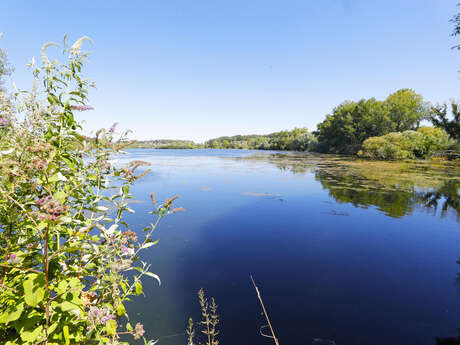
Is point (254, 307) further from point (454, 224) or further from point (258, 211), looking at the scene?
point (454, 224)

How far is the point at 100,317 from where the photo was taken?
1022 mm

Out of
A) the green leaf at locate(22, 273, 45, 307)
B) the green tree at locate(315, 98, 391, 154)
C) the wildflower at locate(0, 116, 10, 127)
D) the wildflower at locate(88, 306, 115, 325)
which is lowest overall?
the wildflower at locate(88, 306, 115, 325)

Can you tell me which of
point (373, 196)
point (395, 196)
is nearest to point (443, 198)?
point (395, 196)

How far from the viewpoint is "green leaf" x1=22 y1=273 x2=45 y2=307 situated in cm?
86

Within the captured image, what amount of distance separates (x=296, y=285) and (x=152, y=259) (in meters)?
2.77

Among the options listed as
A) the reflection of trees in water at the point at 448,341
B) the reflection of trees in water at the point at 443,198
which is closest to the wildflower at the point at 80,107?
the reflection of trees in water at the point at 448,341

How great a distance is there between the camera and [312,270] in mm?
4137

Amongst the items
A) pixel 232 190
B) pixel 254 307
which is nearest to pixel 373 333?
pixel 254 307

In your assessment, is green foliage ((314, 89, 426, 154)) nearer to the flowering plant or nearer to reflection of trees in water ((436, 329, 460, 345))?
reflection of trees in water ((436, 329, 460, 345))

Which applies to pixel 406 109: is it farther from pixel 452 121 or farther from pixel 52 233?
pixel 52 233

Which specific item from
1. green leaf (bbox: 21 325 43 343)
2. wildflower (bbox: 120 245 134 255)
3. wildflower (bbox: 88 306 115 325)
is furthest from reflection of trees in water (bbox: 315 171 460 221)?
green leaf (bbox: 21 325 43 343)

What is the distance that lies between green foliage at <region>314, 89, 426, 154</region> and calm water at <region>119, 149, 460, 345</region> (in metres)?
40.7

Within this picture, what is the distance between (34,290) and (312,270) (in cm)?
425

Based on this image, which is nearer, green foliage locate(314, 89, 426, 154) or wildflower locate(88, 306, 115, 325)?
wildflower locate(88, 306, 115, 325)
